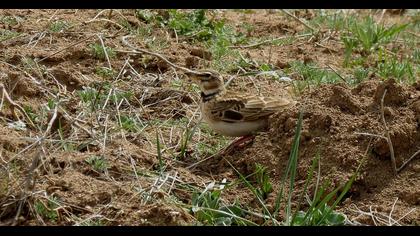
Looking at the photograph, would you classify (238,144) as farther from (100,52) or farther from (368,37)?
(368,37)

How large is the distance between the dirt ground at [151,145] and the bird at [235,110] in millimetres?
147

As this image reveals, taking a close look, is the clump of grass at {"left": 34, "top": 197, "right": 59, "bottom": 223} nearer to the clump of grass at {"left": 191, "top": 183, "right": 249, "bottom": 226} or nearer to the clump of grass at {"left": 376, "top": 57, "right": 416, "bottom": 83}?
the clump of grass at {"left": 191, "top": 183, "right": 249, "bottom": 226}

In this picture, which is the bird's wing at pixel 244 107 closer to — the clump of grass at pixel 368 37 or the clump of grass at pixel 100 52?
the clump of grass at pixel 100 52

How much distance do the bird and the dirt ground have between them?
0.15m

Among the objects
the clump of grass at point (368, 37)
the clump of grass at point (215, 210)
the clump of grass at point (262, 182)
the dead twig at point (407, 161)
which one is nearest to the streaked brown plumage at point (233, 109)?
the clump of grass at point (262, 182)

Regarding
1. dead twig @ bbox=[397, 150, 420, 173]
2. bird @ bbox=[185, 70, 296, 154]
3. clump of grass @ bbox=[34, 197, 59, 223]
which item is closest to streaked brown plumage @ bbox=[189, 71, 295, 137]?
bird @ bbox=[185, 70, 296, 154]

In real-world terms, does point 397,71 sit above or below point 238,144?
below

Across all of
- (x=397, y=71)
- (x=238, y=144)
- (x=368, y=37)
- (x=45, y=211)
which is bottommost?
(x=368, y=37)

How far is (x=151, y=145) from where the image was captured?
298 inches

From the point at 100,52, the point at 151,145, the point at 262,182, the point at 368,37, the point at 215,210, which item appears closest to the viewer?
the point at 215,210

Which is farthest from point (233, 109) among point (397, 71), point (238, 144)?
point (397, 71)

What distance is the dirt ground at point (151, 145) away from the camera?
6191mm

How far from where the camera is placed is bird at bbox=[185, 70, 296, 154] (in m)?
7.50

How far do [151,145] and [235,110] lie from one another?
721 mm
